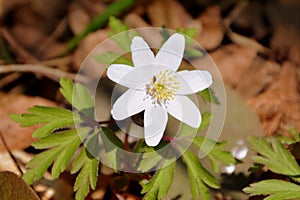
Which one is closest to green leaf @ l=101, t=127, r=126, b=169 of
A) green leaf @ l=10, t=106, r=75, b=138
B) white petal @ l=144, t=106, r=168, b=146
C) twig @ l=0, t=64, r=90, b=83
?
green leaf @ l=10, t=106, r=75, b=138

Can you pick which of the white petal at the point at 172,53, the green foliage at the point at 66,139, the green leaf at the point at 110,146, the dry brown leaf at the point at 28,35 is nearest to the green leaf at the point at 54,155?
the green foliage at the point at 66,139

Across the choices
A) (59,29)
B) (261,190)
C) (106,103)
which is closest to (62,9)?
(59,29)

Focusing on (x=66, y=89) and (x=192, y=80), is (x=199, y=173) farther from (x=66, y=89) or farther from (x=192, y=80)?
(x=66, y=89)

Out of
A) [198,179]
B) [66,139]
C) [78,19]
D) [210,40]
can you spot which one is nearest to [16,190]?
[66,139]

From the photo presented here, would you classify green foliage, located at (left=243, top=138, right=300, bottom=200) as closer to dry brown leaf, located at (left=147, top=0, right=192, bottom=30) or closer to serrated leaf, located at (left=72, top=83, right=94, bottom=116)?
serrated leaf, located at (left=72, top=83, right=94, bottom=116)

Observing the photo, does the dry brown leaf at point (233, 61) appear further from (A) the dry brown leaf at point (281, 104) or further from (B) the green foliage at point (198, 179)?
(B) the green foliage at point (198, 179)
